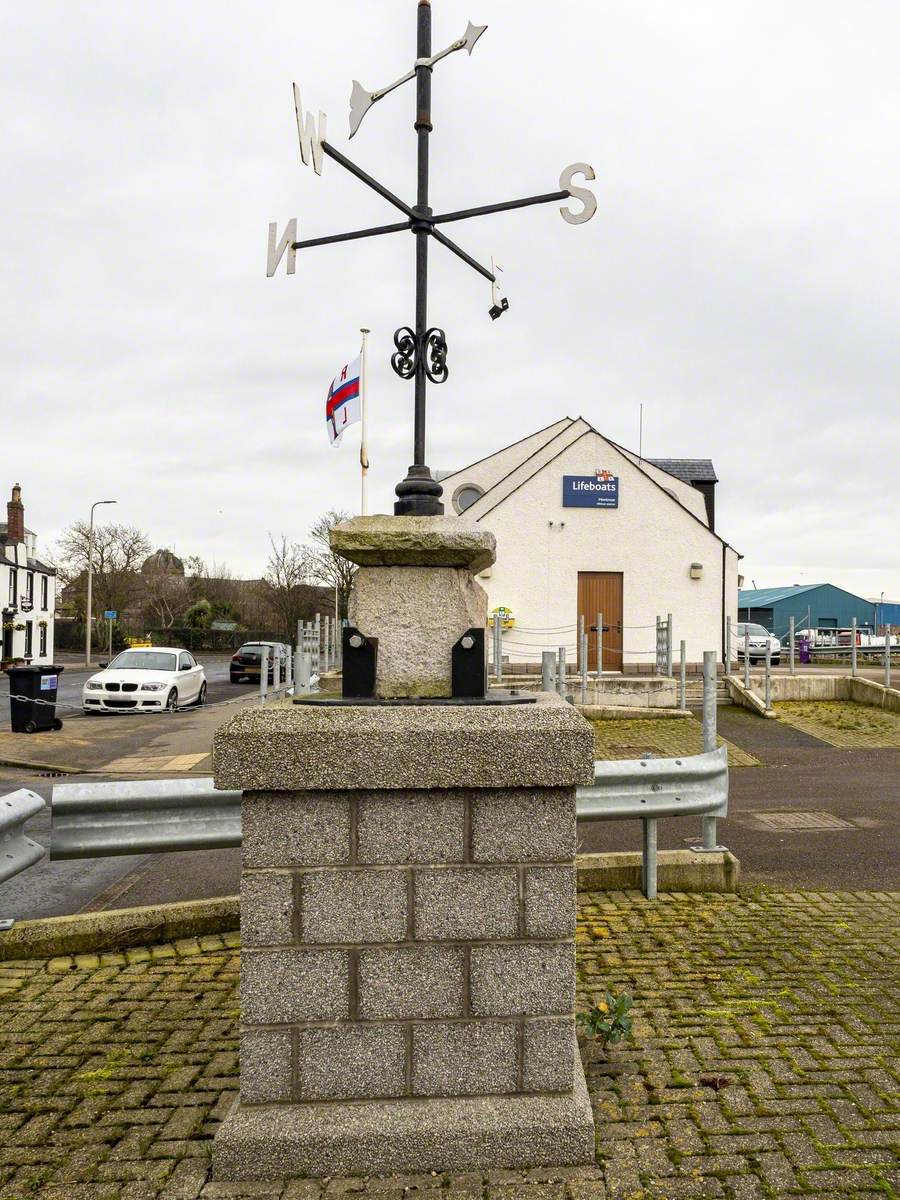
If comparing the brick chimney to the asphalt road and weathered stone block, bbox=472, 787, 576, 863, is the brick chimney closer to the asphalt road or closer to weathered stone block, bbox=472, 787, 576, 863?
the asphalt road

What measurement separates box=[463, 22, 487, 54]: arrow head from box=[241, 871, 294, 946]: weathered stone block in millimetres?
3037

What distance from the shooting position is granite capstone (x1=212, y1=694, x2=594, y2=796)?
2725 millimetres

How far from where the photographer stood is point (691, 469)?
104 feet

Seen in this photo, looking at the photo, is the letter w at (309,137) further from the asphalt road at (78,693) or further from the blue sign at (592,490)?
the blue sign at (592,490)

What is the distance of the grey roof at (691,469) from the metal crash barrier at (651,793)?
26536mm

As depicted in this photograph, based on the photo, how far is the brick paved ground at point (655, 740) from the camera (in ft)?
41.2

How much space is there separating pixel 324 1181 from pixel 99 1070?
45.7 inches

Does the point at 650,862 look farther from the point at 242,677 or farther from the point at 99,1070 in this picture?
the point at 242,677

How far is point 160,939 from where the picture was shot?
4.80 meters

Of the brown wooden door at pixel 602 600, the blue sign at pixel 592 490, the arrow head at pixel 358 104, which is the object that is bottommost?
the brown wooden door at pixel 602 600

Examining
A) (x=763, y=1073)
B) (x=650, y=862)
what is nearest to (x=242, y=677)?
(x=650, y=862)

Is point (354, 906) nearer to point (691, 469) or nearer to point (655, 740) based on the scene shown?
point (655, 740)

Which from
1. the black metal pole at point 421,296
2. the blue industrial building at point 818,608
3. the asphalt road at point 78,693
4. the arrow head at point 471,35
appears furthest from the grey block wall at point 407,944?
the blue industrial building at point 818,608

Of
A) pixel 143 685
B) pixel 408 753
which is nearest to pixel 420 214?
pixel 408 753
